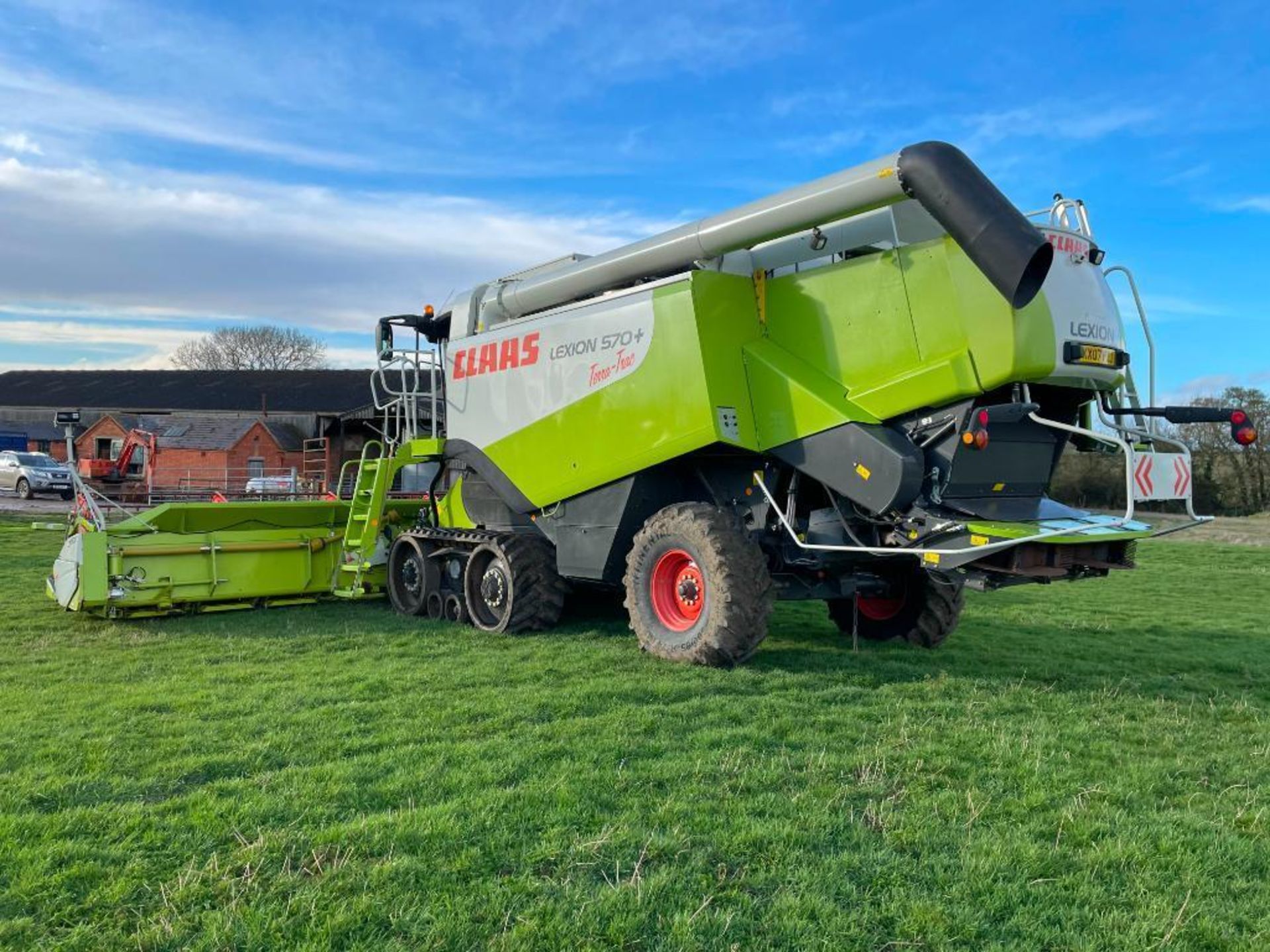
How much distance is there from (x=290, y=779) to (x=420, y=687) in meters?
2.01

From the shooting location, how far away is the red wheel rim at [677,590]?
755 cm

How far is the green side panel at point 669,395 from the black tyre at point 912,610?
7.53ft

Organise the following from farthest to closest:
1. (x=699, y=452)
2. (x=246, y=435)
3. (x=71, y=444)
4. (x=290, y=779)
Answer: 1. (x=246, y=435)
2. (x=71, y=444)
3. (x=699, y=452)
4. (x=290, y=779)

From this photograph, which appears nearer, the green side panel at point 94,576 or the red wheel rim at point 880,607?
the red wheel rim at point 880,607

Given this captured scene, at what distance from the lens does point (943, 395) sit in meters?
6.50

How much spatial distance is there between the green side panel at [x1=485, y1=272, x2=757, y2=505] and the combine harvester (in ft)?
0.07

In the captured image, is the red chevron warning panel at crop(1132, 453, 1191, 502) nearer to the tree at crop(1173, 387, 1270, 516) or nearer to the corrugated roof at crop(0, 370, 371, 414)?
the tree at crop(1173, 387, 1270, 516)

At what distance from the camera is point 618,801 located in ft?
14.5

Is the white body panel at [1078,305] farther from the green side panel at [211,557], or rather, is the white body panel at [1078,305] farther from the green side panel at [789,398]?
the green side panel at [211,557]

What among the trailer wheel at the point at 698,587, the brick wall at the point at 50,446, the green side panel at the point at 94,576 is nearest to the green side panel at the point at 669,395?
the trailer wheel at the point at 698,587

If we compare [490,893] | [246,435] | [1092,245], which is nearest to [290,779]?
[490,893]

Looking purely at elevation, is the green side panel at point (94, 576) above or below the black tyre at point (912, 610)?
above

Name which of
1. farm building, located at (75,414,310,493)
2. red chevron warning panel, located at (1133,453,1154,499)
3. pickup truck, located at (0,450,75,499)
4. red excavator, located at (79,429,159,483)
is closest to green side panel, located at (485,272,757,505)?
red chevron warning panel, located at (1133,453,1154,499)

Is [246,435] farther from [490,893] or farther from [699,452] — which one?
[490,893]
